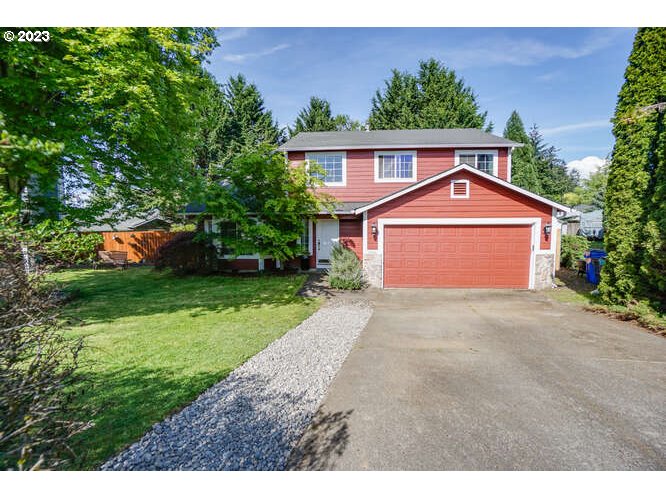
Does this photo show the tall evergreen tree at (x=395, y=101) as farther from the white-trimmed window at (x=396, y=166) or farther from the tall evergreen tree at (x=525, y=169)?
the white-trimmed window at (x=396, y=166)

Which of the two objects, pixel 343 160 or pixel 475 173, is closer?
pixel 475 173

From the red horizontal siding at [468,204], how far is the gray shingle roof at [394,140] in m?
4.05

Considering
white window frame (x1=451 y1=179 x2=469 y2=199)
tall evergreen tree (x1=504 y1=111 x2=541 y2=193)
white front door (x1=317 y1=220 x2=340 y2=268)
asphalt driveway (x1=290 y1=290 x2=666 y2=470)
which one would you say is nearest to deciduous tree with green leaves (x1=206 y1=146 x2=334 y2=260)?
white front door (x1=317 y1=220 x2=340 y2=268)

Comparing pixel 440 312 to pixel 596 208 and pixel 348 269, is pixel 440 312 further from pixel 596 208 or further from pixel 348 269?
pixel 596 208

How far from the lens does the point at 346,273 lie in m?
10.9

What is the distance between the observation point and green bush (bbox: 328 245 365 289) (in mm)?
10891

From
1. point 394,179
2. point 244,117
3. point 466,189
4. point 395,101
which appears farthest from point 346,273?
point 395,101

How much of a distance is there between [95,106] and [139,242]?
1375 centimetres

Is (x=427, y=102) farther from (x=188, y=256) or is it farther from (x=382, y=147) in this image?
(x=188, y=256)

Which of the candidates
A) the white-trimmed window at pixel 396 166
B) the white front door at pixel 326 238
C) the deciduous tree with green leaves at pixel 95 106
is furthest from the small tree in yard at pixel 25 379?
the white-trimmed window at pixel 396 166

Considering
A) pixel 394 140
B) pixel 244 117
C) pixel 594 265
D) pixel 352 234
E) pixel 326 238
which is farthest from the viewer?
pixel 244 117

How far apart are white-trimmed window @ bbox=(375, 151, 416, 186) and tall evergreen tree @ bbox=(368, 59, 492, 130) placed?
51.8 ft

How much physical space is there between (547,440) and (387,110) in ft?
103

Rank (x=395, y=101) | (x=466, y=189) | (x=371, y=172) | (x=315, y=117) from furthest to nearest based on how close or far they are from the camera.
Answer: (x=315, y=117) → (x=395, y=101) → (x=371, y=172) → (x=466, y=189)
